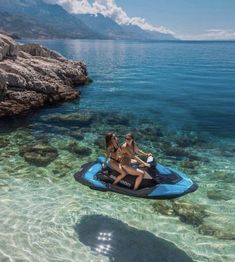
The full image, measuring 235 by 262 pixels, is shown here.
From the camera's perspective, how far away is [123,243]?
45.3 feet

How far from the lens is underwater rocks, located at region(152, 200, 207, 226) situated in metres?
15.7

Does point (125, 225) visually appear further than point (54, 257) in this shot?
Yes

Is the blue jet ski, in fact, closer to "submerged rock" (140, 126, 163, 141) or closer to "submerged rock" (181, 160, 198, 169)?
"submerged rock" (181, 160, 198, 169)

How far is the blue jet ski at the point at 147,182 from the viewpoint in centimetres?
1334

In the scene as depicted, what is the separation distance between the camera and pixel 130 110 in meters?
36.9

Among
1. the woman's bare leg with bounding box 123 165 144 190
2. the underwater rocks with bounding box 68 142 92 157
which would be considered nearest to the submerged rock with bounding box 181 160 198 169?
the underwater rocks with bounding box 68 142 92 157

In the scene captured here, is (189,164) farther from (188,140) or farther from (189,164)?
(188,140)

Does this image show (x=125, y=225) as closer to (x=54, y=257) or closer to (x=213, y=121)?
(x=54, y=257)

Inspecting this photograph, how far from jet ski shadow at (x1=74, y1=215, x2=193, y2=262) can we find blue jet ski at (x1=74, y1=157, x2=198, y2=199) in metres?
2.02

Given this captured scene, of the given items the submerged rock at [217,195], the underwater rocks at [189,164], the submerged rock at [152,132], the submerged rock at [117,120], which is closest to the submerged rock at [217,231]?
the submerged rock at [217,195]

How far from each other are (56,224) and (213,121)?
2239 cm

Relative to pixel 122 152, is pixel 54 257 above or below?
below

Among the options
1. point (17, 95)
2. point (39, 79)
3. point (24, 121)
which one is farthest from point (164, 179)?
point (39, 79)

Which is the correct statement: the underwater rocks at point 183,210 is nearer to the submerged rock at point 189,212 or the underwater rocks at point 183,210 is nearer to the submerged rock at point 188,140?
the submerged rock at point 189,212
